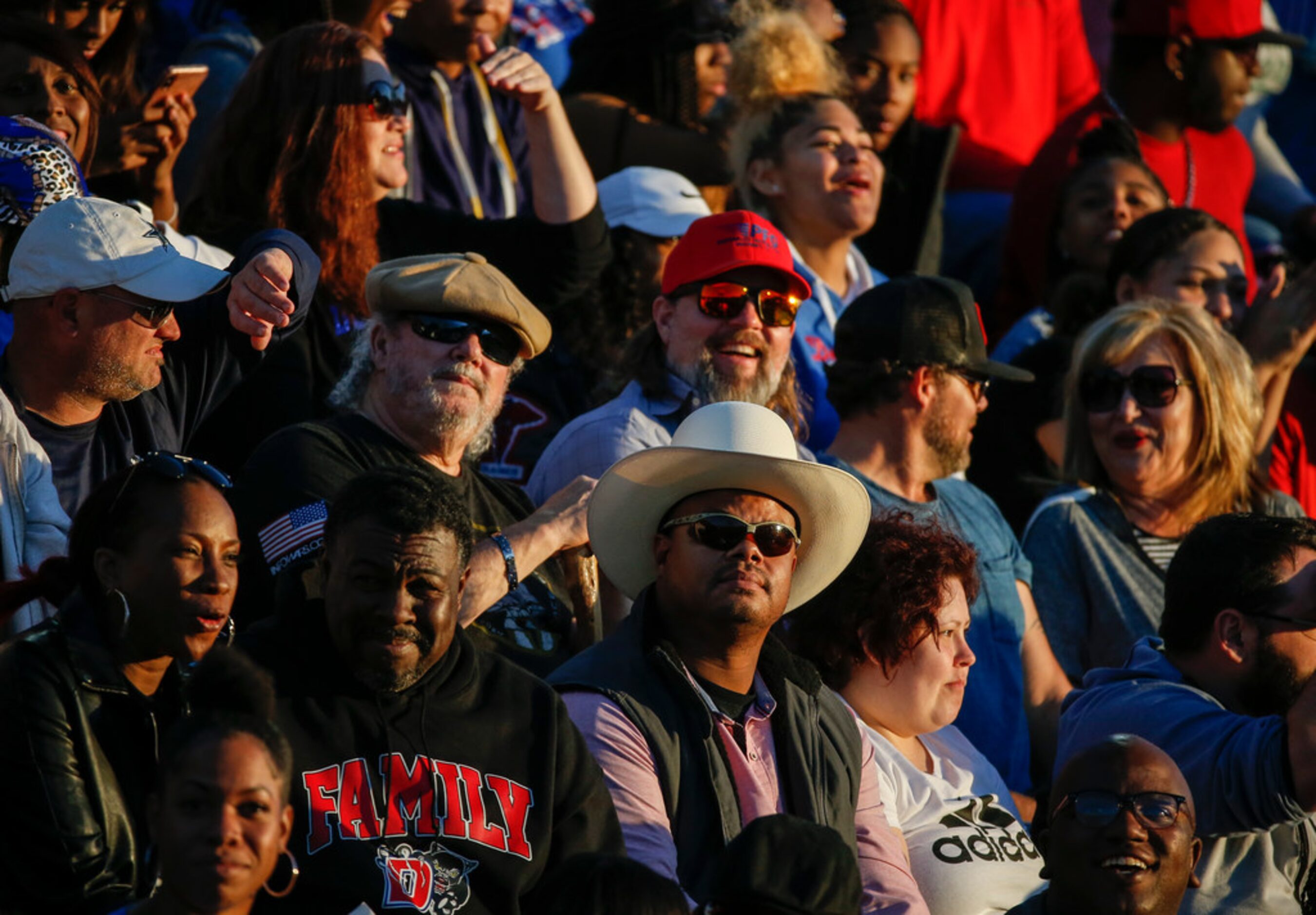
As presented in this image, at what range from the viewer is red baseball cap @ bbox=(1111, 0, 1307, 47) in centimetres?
960

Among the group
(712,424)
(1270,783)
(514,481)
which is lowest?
(514,481)

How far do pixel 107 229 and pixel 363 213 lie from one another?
57.8 inches

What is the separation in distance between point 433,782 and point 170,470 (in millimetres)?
866

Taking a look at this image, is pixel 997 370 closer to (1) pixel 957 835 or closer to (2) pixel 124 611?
(1) pixel 957 835

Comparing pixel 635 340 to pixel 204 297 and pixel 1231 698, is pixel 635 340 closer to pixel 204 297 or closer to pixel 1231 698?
pixel 204 297

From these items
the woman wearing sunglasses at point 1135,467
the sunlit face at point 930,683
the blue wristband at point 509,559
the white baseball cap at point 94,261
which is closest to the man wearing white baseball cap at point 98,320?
the white baseball cap at point 94,261

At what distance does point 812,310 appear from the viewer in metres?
7.61

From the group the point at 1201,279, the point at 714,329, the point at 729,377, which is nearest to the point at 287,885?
the point at 729,377

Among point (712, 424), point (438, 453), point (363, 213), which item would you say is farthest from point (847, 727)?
point (363, 213)

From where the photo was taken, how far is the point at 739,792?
4.72 m

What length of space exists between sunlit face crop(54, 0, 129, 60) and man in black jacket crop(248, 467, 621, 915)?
339cm

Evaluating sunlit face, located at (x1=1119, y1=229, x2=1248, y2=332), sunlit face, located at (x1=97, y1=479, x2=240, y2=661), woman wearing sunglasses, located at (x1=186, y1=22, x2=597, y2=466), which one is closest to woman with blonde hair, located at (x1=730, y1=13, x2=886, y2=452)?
sunlit face, located at (x1=1119, y1=229, x2=1248, y2=332)

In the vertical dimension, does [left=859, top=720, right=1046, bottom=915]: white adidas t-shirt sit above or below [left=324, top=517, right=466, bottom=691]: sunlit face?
below

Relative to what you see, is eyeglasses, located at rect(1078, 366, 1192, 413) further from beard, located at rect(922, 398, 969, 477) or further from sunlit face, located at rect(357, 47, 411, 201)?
sunlit face, located at rect(357, 47, 411, 201)
